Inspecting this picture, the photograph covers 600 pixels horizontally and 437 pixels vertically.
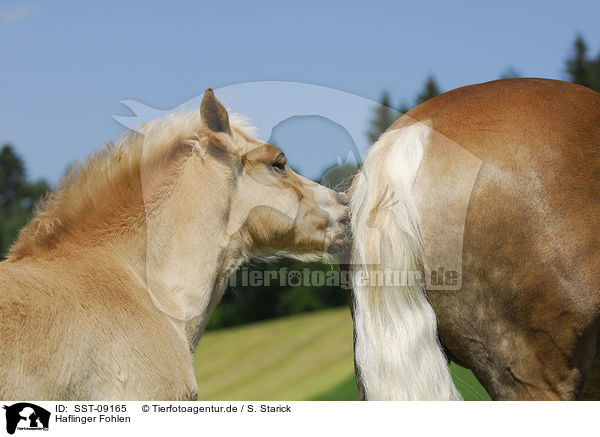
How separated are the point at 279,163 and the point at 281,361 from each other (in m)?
21.7

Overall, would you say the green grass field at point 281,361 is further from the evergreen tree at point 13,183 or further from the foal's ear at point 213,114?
the evergreen tree at point 13,183

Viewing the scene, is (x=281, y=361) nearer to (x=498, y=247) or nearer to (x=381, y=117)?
(x=381, y=117)

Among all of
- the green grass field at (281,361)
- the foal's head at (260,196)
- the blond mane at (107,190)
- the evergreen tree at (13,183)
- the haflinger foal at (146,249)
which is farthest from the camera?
the evergreen tree at (13,183)

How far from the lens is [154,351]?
303 cm

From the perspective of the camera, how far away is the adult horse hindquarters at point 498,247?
271 cm

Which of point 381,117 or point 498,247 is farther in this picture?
point 381,117

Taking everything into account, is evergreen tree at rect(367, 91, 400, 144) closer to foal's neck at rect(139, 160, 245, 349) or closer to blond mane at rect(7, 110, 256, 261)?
blond mane at rect(7, 110, 256, 261)

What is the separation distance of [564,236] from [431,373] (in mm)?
1021

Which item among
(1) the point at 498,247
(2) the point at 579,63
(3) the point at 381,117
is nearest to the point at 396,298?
(1) the point at 498,247

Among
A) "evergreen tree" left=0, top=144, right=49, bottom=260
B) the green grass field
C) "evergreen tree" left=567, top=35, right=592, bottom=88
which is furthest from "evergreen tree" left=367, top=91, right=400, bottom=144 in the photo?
"evergreen tree" left=0, top=144, right=49, bottom=260

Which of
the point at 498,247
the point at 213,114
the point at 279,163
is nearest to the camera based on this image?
the point at 498,247

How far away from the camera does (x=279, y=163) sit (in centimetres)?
380

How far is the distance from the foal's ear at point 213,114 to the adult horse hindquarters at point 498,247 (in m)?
1.11
